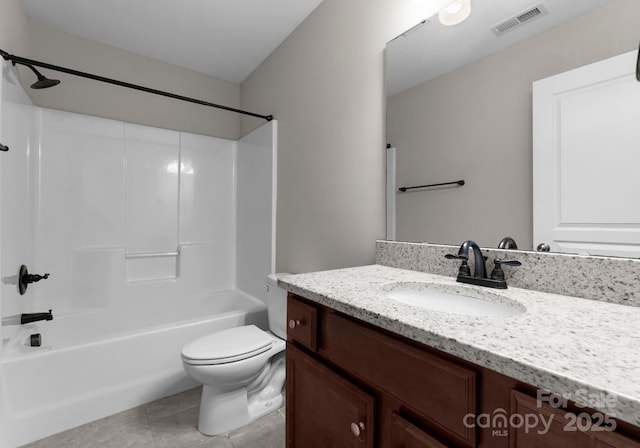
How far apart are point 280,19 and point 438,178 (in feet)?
5.41

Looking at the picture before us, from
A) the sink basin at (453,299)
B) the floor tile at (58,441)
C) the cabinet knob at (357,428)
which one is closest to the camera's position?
the cabinet knob at (357,428)

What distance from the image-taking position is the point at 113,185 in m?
2.44

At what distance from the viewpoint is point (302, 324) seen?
98 cm

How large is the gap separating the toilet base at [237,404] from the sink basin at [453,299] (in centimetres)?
120

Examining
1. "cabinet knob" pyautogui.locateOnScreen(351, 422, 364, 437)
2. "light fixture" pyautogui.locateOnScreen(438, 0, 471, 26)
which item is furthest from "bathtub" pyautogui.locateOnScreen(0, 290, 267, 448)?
"light fixture" pyautogui.locateOnScreen(438, 0, 471, 26)

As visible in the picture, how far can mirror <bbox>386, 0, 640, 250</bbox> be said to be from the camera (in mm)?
911

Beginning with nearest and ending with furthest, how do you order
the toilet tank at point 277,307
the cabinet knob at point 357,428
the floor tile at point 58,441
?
the cabinet knob at point 357,428 → the floor tile at point 58,441 → the toilet tank at point 277,307

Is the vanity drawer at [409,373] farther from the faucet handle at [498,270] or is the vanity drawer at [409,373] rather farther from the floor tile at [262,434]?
the floor tile at [262,434]

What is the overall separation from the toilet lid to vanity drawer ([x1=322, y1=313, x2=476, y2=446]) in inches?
34.8

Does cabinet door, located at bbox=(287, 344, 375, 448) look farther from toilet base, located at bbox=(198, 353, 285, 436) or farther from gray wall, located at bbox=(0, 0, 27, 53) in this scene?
gray wall, located at bbox=(0, 0, 27, 53)

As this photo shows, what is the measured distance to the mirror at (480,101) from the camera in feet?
2.99

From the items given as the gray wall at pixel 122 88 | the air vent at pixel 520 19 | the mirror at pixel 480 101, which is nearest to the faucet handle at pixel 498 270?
the mirror at pixel 480 101

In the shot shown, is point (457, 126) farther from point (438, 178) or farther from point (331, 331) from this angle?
point (331, 331)

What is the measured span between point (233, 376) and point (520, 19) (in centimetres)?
198
